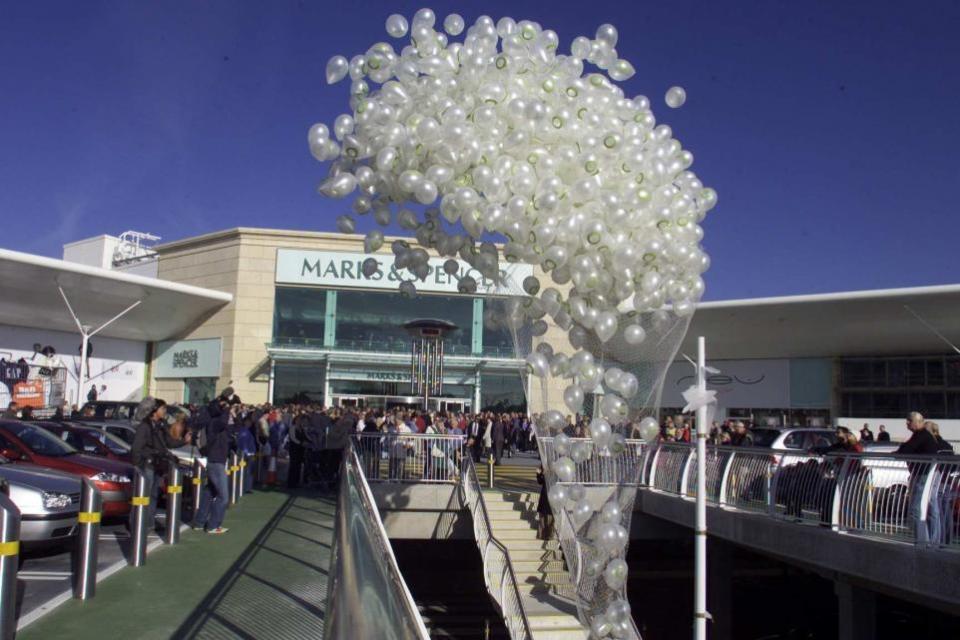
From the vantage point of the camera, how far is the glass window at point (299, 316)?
4241 cm

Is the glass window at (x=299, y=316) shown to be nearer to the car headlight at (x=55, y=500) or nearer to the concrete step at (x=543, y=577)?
the concrete step at (x=543, y=577)

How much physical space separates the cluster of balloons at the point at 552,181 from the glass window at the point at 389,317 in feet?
113

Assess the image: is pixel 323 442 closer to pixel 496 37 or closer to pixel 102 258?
pixel 496 37

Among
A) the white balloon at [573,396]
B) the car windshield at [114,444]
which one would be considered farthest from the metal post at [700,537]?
the car windshield at [114,444]

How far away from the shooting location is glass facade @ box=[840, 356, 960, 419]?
34406 millimetres

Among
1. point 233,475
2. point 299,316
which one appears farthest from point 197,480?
point 299,316

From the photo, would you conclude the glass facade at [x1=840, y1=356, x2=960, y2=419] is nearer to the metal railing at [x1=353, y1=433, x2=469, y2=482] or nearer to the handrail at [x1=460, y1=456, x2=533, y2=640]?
the metal railing at [x1=353, y1=433, x2=469, y2=482]

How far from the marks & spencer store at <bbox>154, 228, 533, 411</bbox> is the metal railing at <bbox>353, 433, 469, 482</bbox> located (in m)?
23.7

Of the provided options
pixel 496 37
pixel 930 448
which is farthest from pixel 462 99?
pixel 930 448

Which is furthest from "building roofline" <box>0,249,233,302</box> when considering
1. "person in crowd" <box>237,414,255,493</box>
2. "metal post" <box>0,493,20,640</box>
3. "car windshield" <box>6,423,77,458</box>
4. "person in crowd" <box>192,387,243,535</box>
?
"metal post" <box>0,493,20,640</box>

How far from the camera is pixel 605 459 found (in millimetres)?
8148

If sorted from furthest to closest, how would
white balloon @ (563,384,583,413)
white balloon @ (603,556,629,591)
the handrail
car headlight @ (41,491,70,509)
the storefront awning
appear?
1. the storefront awning
2. the handrail
3. car headlight @ (41,491,70,509)
4. white balloon @ (563,384,583,413)
5. white balloon @ (603,556,629,591)

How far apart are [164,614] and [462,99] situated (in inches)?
213

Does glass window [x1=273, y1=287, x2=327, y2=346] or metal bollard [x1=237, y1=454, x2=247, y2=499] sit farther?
glass window [x1=273, y1=287, x2=327, y2=346]
